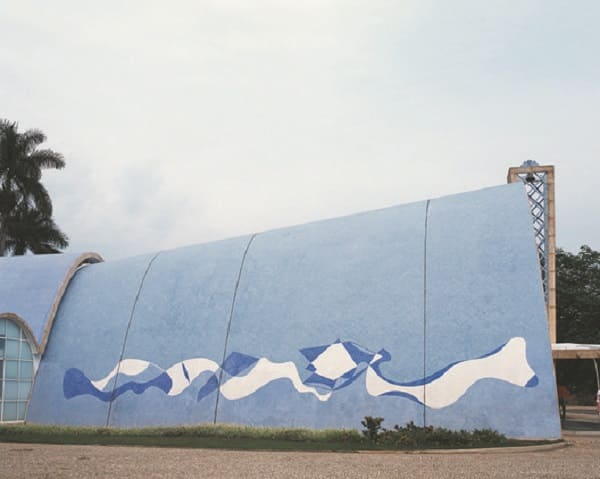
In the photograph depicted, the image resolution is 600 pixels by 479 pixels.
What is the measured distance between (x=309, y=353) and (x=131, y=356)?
23.5 ft

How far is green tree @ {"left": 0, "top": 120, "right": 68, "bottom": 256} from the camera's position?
53.2 metres

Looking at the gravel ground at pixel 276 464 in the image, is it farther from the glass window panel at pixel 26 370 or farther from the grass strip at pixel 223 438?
the glass window panel at pixel 26 370

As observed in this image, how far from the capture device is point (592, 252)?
6244cm

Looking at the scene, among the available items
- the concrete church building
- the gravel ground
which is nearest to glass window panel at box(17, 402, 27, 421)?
the concrete church building

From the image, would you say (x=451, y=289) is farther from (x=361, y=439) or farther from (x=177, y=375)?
(x=177, y=375)

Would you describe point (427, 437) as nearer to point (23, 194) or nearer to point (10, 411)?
point (10, 411)

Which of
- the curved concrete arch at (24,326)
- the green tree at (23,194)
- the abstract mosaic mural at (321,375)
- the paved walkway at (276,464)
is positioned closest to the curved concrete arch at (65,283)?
the curved concrete arch at (24,326)

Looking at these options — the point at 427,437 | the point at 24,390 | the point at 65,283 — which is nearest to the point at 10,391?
Result: the point at 24,390

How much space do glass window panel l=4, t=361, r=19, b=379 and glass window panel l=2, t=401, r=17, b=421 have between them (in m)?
0.97

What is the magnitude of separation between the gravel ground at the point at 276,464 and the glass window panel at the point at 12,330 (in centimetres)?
917

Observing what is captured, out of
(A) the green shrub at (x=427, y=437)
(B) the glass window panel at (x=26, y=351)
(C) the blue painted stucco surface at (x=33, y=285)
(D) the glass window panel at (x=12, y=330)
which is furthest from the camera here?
(C) the blue painted stucco surface at (x=33, y=285)

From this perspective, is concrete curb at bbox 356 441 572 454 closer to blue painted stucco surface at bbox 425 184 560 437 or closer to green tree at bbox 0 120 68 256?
blue painted stucco surface at bbox 425 184 560 437

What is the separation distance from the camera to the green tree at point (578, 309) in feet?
182

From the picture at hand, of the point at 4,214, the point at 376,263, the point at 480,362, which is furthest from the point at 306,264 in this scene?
the point at 4,214
